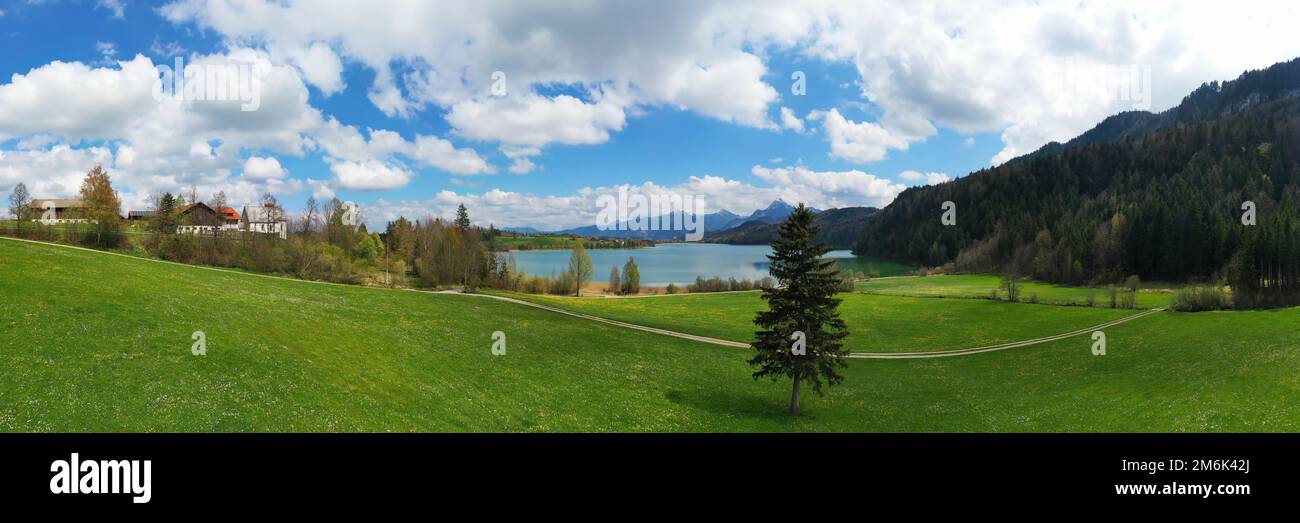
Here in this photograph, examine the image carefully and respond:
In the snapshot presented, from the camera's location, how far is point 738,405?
95.9 ft

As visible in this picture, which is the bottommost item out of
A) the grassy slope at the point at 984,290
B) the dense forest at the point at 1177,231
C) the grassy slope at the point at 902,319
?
the grassy slope at the point at 902,319

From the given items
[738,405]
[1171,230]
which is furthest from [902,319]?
[1171,230]

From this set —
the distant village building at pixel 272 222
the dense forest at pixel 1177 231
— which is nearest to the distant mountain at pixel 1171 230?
the dense forest at pixel 1177 231

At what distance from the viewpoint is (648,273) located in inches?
6265

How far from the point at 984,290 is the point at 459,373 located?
3746 inches

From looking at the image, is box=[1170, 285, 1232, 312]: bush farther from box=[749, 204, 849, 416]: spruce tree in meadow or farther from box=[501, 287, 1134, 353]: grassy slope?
box=[749, 204, 849, 416]: spruce tree in meadow

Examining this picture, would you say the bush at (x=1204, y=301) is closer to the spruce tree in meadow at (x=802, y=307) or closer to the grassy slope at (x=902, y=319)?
the grassy slope at (x=902, y=319)

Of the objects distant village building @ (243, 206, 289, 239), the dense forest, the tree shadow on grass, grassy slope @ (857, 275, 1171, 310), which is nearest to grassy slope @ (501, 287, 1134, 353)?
grassy slope @ (857, 275, 1171, 310)

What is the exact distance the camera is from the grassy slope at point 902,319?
177 ft

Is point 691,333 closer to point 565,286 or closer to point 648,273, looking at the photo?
point 565,286

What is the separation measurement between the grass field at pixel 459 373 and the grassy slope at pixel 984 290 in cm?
2826

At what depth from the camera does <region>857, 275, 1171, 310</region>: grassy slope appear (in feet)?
230
